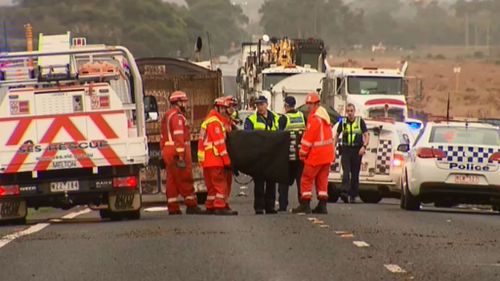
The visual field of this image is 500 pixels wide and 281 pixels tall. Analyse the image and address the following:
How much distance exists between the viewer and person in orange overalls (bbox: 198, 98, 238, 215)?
871 inches

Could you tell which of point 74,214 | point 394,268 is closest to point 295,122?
point 74,214

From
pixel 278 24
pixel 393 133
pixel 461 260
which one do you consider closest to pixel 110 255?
pixel 461 260

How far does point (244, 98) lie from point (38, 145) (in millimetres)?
33953

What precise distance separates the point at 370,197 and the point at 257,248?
14.3m

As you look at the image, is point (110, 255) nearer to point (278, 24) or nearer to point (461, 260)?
point (461, 260)

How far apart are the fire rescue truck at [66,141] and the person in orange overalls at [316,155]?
2411 mm

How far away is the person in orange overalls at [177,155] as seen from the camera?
883 inches

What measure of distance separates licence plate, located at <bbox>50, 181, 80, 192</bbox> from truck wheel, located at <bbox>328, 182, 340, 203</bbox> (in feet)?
28.0

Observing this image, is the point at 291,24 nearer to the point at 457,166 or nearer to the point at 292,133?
the point at 457,166

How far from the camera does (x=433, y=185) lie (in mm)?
23922

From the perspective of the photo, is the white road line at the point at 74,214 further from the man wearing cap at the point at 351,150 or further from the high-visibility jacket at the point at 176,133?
the man wearing cap at the point at 351,150

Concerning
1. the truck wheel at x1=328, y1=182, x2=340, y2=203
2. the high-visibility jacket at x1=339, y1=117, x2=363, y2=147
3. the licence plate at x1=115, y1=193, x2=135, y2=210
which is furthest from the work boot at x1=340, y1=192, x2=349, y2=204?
the licence plate at x1=115, y1=193, x2=135, y2=210

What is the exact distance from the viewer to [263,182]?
74.4 feet

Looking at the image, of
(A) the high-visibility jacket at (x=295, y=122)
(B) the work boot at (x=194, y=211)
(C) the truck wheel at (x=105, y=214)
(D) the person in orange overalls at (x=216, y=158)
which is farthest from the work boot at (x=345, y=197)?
(C) the truck wheel at (x=105, y=214)
